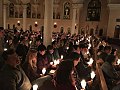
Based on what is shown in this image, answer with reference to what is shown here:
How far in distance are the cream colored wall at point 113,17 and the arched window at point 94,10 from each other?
4.04m

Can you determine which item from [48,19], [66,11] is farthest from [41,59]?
[66,11]

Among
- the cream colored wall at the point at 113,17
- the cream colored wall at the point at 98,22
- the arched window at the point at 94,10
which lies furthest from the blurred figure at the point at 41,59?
the arched window at the point at 94,10

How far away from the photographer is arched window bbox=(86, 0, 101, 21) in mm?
39500

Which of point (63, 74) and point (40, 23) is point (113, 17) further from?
point (63, 74)

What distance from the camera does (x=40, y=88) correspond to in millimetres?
3959

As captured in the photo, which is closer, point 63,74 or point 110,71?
point 63,74

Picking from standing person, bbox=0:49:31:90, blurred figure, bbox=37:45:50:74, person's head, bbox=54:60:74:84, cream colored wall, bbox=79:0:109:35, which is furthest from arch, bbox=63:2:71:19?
person's head, bbox=54:60:74:84

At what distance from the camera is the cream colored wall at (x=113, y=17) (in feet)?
113

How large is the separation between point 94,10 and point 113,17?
5.15 metres

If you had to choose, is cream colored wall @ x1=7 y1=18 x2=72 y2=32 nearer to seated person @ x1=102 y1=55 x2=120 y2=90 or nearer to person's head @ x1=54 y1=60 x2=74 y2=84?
seated person @ x1=102 y1=55 x2=120 y2=90

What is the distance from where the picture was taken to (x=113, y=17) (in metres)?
35.5

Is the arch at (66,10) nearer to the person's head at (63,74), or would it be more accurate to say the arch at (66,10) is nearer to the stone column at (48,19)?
the stone column at (48,19)

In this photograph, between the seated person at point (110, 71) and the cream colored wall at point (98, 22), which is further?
the cream colored wall at point (98, 22)

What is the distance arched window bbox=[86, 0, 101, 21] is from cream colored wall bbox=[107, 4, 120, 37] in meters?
4.04
